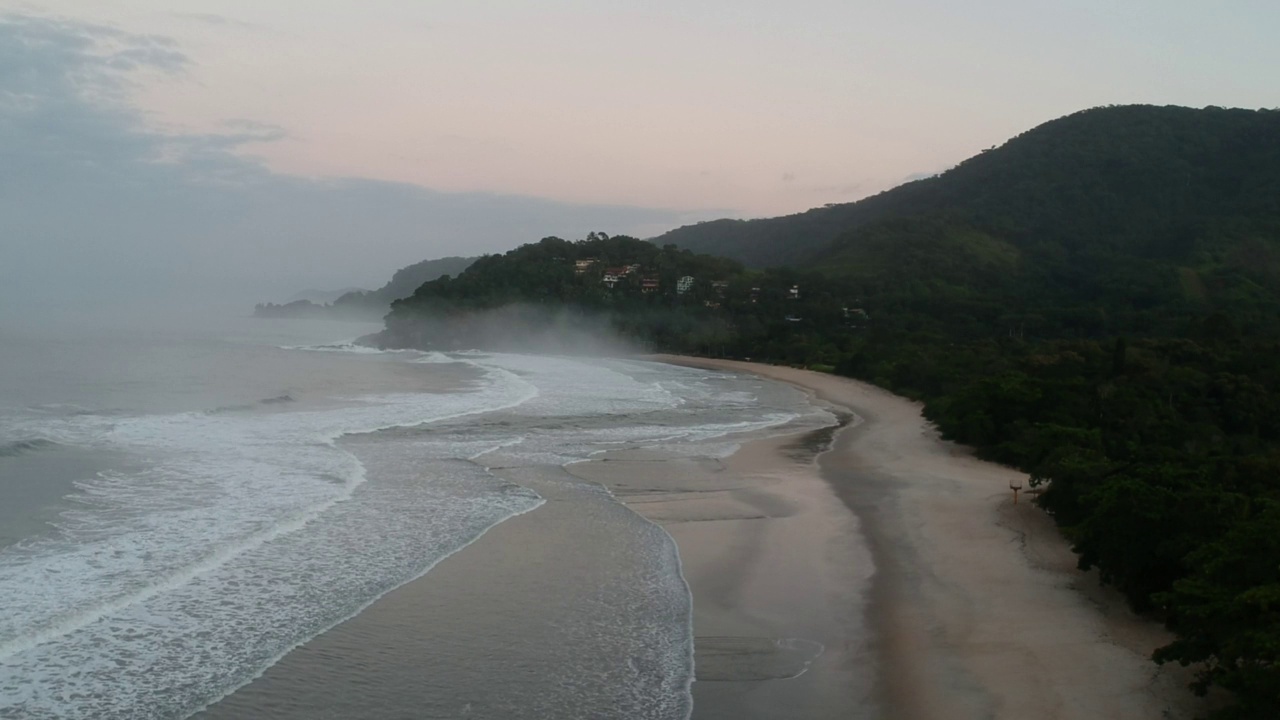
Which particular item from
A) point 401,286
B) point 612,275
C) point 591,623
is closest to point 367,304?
point 401,286

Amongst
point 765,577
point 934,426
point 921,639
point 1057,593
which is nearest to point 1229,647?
point 921,639

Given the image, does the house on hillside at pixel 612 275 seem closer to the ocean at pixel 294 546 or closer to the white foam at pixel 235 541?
the ocean at pixel 294 546

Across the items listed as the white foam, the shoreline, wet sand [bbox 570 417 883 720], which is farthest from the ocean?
the shoreline

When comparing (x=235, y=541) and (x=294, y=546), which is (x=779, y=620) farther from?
(x=235, y=541)

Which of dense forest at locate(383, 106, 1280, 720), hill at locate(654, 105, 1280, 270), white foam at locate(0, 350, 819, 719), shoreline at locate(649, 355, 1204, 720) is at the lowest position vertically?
white foam at locate(0, 350, 819, 719)

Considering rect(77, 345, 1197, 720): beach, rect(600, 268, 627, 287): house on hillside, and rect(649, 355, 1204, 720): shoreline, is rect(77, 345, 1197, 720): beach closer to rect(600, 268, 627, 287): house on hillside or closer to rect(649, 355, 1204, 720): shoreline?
rect(649, 355, 1204, 720): shoreline

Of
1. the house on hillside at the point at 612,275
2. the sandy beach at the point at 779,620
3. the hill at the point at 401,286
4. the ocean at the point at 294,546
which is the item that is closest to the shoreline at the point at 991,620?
the sandy beach at the point at 779,620

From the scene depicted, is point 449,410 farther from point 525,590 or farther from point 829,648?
point 829,648
